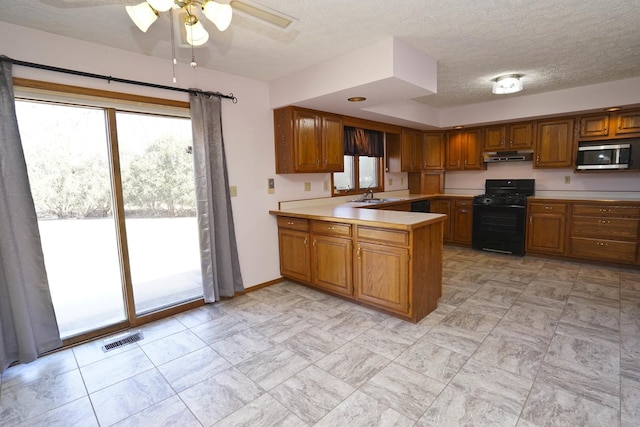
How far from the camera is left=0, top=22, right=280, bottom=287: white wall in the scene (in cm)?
232

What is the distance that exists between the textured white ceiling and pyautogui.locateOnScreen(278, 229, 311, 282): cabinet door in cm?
179

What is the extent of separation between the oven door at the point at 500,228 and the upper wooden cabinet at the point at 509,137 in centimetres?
101

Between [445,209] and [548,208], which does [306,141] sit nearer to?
[445,209]

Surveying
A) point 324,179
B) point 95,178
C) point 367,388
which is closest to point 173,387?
point 367,388

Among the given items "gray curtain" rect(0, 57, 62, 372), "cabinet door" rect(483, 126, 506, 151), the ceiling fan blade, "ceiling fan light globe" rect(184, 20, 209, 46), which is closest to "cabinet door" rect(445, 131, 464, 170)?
"cabinet door" rect(483, 126, 506, 151)

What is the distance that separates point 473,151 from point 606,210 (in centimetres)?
203

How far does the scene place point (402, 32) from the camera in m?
2.48

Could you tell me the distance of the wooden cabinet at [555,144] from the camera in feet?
15.0

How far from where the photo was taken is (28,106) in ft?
7.73

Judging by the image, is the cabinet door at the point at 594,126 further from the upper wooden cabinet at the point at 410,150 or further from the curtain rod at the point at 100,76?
the curtain rod at the point at 100,76

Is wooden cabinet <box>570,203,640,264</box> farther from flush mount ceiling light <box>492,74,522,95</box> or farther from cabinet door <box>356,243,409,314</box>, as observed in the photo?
cabinet door <box>356,243,409,314</box>

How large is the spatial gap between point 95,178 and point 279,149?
6.04ft

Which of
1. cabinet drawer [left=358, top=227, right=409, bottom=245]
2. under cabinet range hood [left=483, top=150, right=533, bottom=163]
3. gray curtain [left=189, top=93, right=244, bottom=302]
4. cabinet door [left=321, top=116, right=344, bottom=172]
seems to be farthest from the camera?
under cabinet range hood [left=483, top=150, right=533, bottom=163]

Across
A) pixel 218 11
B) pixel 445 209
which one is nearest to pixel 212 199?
pixel 218 11
